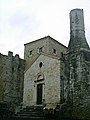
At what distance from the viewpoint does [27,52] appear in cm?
3712

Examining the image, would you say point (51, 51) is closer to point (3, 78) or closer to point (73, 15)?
point (3, 78)

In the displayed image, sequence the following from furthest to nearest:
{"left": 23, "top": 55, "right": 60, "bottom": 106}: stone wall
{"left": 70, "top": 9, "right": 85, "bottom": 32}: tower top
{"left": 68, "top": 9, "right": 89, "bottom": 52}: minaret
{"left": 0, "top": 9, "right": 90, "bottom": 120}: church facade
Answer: {"left": 70, "top": 9, "right": 85, "bottom": 32}: tower top, {"left": 68, "top": 9, "right": 89, "bottom": 52}: minaret, {"left": 23, "top": 55, "right": 60, "bottom": 106}: stone wall, {"left": 0, "top": 9, "right": 90, "bottom": 120}: church facade

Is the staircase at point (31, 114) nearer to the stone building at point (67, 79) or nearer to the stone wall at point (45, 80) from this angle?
the stone building at point (67, 79)

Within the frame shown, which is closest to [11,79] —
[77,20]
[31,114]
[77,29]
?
[31,114]

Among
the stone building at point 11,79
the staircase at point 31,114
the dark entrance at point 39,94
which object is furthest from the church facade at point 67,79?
the stone building at point 11,79

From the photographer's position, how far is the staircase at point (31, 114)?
16.7 metres

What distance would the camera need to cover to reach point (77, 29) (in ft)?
68.9

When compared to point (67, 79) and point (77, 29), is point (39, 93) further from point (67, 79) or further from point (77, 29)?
point (77, 29)

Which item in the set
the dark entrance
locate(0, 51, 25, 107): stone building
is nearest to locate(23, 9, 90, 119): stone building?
the dark entrance

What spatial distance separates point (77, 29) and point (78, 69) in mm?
4134

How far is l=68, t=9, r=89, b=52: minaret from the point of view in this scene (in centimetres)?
2078

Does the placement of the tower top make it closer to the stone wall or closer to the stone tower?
the stone tower

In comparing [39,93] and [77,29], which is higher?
[77,29]

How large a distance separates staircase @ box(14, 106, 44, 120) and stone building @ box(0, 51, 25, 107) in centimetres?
952
